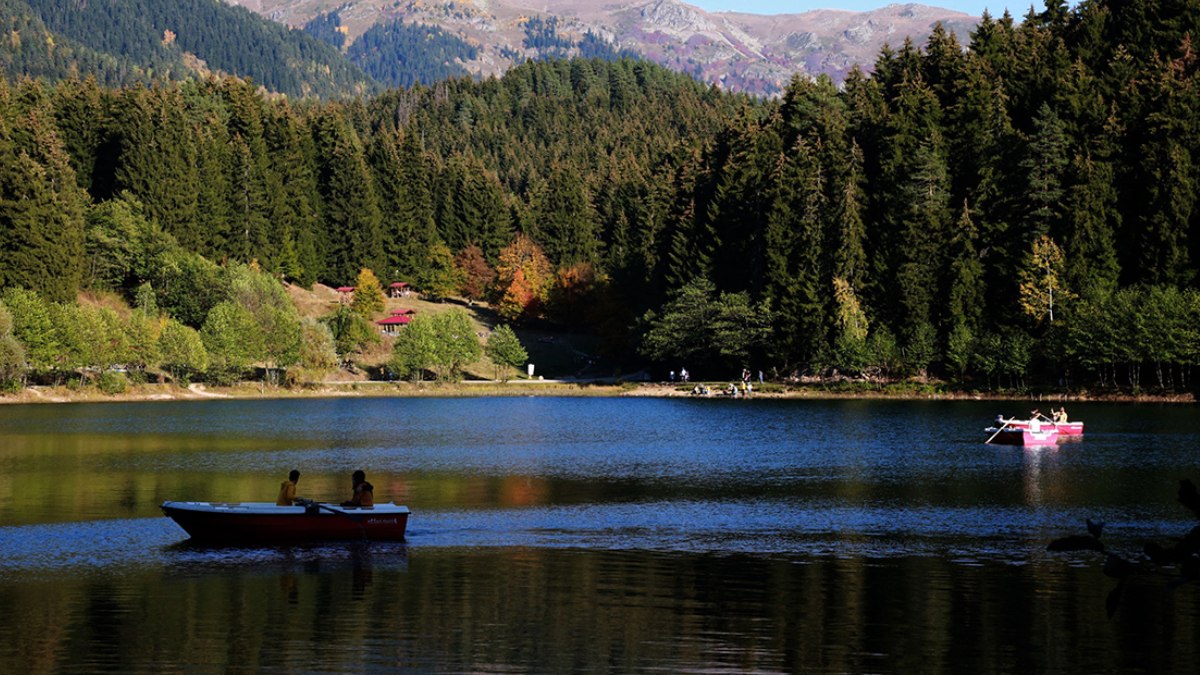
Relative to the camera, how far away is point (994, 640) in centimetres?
2470

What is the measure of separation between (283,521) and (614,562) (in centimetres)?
980

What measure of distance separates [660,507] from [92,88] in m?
138

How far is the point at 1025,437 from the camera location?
67125 mm

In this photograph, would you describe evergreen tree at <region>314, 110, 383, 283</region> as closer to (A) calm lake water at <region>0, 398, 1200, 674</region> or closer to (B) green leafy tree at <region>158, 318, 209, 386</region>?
(B) green leafy tree at <region>158, 318, 209, 386</region>

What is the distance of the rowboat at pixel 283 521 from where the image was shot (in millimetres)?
35656

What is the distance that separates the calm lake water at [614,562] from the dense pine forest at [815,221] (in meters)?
35.1

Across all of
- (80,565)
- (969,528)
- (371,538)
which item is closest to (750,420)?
(969,528)

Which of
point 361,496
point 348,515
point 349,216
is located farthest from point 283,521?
point 349,216

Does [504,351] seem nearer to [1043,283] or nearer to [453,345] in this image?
[453,345]

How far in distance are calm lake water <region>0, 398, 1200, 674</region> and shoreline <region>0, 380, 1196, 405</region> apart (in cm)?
3013

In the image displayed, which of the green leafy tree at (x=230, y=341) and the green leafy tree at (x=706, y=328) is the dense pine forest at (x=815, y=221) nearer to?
the green leafy tree at (x=706, y=328)

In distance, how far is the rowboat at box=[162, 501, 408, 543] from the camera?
35656 millimetres

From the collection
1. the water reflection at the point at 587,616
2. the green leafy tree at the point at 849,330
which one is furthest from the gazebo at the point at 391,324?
the water reflection at the point at 587,616

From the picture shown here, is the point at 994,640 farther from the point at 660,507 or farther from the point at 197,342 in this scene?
the point at 197,342
